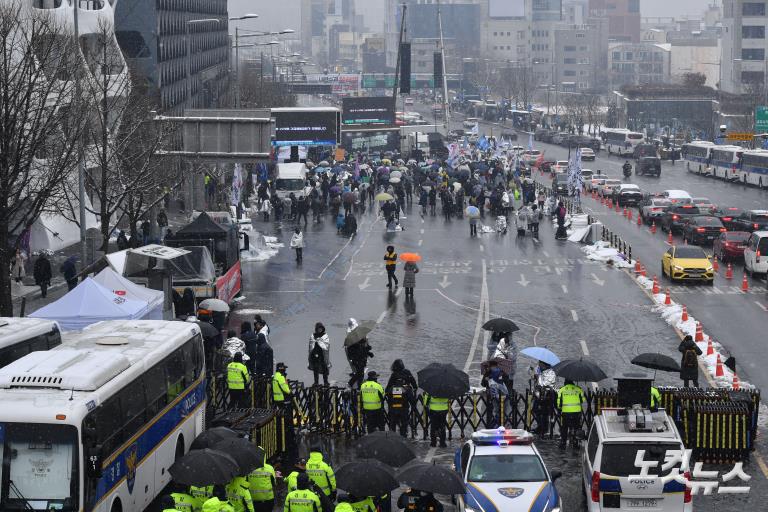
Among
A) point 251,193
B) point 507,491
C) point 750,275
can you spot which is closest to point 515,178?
Result: point 251,193

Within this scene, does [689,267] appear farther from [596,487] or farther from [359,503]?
[359,503]

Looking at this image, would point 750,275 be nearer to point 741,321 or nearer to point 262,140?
point 741,321

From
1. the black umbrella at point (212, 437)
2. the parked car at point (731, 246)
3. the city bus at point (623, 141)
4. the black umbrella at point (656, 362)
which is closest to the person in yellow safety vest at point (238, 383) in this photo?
the black umbrella at point (212, 437)

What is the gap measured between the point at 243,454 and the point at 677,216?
144 ft

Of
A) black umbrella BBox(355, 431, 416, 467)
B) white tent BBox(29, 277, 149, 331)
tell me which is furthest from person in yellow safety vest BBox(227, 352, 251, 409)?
black umbrella BBox(355, 431, 416, 467)

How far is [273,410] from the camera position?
2273 cm

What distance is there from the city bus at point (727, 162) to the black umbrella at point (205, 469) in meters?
73.6

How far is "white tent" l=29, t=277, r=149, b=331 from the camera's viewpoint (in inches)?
1081

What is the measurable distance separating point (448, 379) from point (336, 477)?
6431mm

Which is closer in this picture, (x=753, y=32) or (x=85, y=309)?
(x=85, y=309)

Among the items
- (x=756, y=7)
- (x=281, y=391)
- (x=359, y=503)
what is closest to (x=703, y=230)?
(x=281, y=391)

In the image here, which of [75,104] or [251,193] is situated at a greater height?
[75,104]

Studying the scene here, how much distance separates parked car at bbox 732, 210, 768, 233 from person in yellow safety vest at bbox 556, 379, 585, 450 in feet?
112

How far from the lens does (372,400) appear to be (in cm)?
2311
